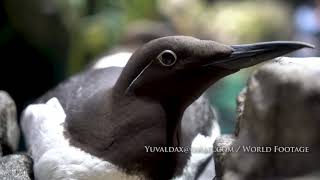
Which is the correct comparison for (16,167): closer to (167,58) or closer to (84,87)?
(84,87)

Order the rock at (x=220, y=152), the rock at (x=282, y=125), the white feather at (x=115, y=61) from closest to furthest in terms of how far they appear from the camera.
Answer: the rock at (x=282, y=125), the rock at (x=220, y=152), the white feather at (x=115, y=61)

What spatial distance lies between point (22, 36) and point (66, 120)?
1585 mm

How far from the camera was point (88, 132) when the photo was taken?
1.65 meters

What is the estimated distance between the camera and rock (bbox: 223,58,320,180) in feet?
3.74

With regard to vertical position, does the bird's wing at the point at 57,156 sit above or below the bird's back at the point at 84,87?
below

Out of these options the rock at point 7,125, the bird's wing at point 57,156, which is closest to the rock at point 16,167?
the bird's wing at point 57,156

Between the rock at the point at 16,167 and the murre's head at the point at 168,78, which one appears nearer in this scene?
the murre's head at the point at 168,78

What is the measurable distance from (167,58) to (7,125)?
0.80m

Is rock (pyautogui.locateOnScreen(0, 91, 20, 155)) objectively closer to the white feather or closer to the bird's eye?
the white feather

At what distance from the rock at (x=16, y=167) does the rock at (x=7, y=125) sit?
0.45 ft

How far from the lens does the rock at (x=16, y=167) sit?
5.78ft

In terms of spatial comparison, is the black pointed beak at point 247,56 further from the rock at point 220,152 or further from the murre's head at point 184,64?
the rock at point 220,152

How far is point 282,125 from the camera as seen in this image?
3.89 ft

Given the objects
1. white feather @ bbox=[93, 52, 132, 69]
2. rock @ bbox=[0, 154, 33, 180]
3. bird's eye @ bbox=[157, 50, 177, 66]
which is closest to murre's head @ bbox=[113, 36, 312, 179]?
bird's eye @ bbox=[157, 50, 177, 66]
